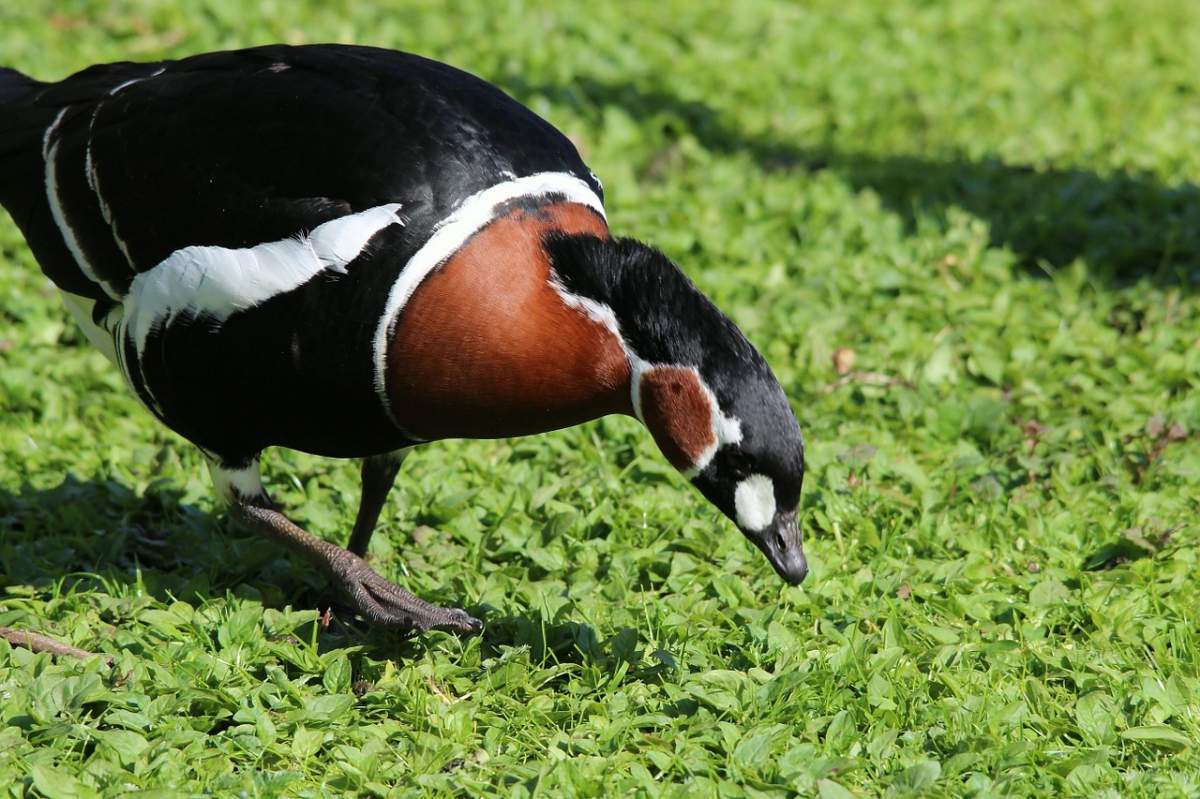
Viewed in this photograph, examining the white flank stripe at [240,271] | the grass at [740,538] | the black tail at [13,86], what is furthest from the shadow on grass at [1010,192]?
the white flank stripe at [240,271]

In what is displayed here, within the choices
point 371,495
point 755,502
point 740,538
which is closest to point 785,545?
point 755,502

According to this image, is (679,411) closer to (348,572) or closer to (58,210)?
(348,572)

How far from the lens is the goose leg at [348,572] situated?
11.7 feet

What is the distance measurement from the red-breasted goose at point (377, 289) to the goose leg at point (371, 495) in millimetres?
289

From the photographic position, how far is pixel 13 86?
4.27m

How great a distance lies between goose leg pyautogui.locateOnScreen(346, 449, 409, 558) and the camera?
3.97m

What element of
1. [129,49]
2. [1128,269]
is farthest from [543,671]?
[129,49]

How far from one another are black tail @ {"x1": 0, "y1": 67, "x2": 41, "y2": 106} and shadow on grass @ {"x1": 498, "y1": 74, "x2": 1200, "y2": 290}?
2917 mm

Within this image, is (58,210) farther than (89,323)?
No

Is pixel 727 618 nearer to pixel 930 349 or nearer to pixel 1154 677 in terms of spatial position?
pixel 1154 677

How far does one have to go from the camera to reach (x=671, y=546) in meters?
4.16

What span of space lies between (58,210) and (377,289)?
1.19 m

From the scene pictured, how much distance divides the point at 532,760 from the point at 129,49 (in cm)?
499

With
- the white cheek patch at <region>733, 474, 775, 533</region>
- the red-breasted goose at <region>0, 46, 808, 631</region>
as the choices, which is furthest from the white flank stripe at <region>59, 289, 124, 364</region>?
the white cheek patch at <region>733, 474, 775, 533</region>
